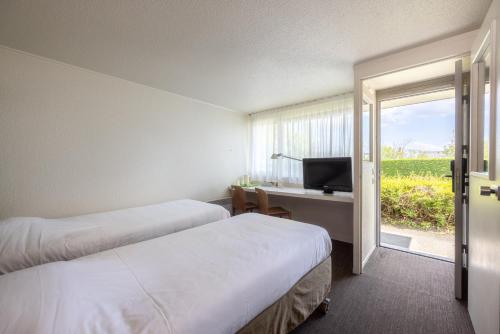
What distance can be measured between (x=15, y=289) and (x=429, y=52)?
3.11 metres

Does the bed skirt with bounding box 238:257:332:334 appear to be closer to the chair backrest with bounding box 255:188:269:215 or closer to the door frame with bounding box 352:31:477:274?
the door frame with bounding box 352:31:477:274

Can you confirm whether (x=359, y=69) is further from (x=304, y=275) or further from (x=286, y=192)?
(x=304, y=275)

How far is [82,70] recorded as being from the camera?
2273 mm

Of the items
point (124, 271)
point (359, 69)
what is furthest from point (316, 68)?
point (124, 271)

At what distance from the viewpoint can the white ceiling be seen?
4.61 feet

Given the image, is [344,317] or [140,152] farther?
[140,152]

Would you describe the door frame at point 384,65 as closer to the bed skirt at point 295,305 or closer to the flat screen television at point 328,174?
the flat screen television at point 328,174

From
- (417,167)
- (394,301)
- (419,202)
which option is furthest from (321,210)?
(417,167)

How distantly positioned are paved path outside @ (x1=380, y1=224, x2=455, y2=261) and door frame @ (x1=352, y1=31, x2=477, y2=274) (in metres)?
1.33

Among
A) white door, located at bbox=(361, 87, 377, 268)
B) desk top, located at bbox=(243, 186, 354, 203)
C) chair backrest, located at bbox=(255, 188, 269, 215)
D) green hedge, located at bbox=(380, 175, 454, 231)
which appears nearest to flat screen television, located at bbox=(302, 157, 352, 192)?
desk top, located at bbox=(243, 186, 354, 203)

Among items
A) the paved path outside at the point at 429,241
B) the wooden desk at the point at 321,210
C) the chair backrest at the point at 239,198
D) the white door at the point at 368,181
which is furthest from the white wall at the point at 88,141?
the paved path outside at the point at 429,241

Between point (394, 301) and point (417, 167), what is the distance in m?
3.31

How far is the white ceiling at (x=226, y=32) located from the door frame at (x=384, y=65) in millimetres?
98

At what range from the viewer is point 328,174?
10.1 feet
